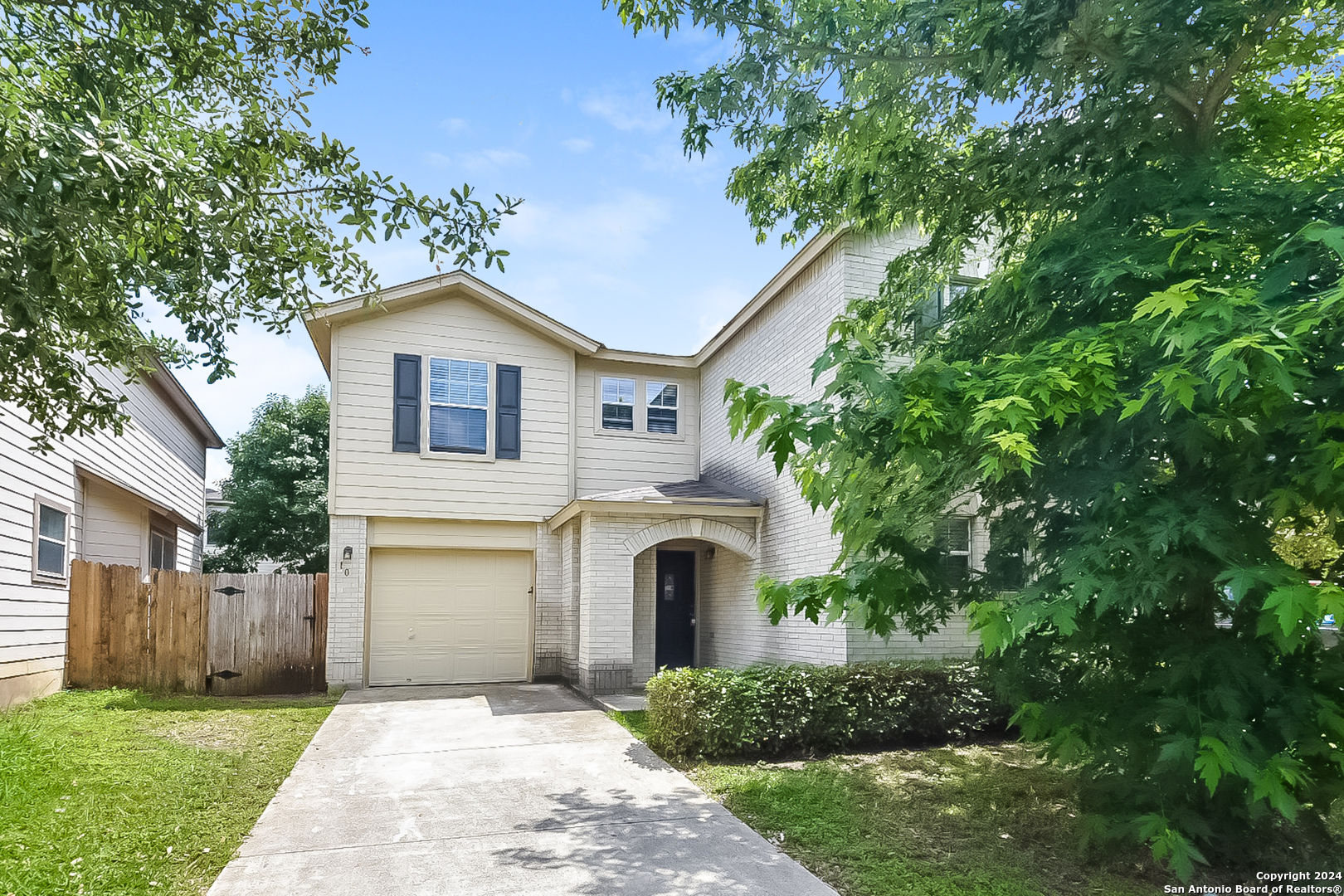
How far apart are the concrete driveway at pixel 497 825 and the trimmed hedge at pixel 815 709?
51cm

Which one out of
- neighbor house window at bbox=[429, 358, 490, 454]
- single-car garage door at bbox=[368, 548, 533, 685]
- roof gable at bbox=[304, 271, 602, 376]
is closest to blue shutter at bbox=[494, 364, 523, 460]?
neighbor house window at bbox=[429, 358, 490, 454]

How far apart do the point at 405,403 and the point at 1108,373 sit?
11.2 metres

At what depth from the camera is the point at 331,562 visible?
498 inches

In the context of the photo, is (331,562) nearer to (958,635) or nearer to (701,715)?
(701,715)

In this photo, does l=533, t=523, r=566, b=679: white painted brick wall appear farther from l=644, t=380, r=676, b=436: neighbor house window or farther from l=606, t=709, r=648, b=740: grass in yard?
l=606, t=709, r=648, b=740: grass in yard

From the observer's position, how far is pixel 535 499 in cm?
1384

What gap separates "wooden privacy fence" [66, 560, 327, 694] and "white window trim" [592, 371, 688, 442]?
5168 millimetres

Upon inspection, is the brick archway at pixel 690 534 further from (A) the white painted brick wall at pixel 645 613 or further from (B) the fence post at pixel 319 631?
(B) the fence post at pixel 319 631

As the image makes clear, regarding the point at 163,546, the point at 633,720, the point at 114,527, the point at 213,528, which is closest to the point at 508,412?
the point at 633,720

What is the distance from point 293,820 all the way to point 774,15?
6.61 m

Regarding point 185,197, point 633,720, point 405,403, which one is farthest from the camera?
point 405,403

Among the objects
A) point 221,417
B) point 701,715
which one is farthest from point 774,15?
point 221,417

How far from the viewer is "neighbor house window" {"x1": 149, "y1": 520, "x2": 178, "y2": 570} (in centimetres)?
1575

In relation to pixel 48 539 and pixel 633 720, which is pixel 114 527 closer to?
pixel 48 539
